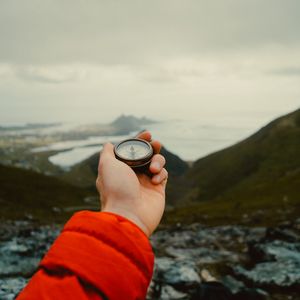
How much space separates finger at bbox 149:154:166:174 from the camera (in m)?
5.89

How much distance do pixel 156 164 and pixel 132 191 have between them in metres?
1.31

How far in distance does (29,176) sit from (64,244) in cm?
14784

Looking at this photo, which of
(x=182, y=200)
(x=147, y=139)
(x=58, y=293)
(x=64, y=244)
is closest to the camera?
(x=58, y=293)

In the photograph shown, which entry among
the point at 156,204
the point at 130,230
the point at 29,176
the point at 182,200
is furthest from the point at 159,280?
the point at 182,200

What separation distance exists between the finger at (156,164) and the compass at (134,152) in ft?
0.47

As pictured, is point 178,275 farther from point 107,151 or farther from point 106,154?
point 106,154

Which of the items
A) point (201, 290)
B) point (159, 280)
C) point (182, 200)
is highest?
point (201, 290)

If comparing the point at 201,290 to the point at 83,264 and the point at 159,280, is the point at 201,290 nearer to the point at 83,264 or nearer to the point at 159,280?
the point at 159,280

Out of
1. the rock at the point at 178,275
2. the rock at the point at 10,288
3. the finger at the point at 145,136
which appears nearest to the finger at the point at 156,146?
the finger at the point at 145,136

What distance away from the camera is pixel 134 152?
646 cm

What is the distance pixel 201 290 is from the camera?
39.2 ft

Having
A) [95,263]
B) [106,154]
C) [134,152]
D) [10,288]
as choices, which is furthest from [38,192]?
[95,263]

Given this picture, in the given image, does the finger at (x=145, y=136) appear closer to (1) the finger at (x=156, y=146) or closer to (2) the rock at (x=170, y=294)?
(1) the finger at (x=156, y=146)

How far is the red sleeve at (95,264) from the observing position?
289 centimetres
